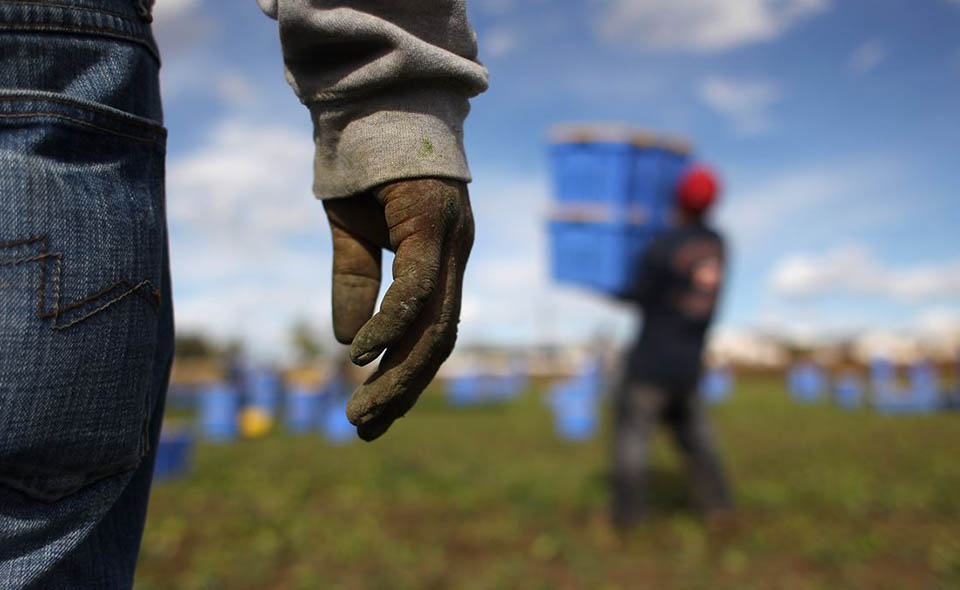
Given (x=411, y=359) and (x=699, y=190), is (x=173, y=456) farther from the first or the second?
(x=411, y=359)

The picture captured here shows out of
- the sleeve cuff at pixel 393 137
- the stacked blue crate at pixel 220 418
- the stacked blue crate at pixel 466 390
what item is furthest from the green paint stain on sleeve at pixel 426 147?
the stacked blue crate at pixel 466 390

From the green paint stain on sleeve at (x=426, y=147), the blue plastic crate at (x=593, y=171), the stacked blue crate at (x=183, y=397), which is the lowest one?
the stacked blue crate at (x=183, y=397)

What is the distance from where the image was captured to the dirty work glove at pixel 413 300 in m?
0.91

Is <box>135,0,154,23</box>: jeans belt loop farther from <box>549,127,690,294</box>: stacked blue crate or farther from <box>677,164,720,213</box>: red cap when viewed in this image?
<box>549,127,690,294</box>: stacked blue crate

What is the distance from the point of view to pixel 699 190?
3783 millimetres

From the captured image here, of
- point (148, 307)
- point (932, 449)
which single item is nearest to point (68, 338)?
point (148, 307)

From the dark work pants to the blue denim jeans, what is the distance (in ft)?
10.2

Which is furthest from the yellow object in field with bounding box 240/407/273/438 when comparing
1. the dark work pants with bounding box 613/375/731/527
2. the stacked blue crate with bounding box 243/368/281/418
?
the dark work pants with bounding box 613/375/731/527

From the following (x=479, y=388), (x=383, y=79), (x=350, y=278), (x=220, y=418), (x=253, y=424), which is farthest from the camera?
(x=479, y=388)

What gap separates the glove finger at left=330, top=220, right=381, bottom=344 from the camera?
1130mm

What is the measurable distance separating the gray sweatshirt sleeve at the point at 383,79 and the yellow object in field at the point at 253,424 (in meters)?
8.31

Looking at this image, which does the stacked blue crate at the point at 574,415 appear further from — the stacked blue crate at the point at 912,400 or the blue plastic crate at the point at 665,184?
the stacked blue crate at the point at 912,400

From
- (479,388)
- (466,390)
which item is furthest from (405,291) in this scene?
(479,388)

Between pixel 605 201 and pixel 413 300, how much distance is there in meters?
3.72
